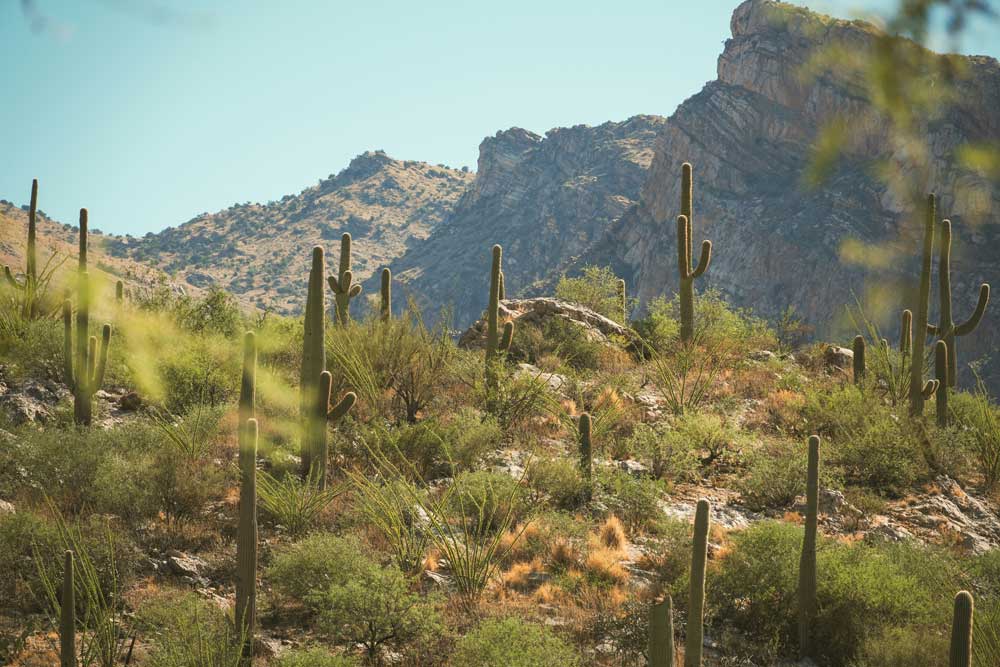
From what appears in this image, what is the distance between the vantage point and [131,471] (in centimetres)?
927

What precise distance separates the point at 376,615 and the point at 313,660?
Answer: 82cm

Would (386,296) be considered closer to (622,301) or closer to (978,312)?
(622,301)

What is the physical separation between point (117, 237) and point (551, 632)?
335 ft

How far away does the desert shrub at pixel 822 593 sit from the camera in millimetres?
7230

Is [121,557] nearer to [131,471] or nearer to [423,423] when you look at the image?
[131,471]

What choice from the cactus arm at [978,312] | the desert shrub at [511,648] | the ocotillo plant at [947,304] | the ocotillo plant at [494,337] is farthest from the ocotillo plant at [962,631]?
the cactus arm at [978,312]

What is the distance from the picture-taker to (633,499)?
9.89 meters

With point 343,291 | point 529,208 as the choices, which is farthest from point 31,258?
point 529,208

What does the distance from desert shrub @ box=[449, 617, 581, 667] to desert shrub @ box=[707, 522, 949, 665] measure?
6.17ft

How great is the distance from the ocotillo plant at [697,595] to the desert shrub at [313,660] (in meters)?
2.51

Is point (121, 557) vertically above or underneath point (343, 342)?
underneath

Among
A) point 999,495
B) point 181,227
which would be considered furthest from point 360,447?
point 181,227

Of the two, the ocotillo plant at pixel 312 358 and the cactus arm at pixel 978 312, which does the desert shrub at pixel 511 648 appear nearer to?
the ocotillo plant at pixel 312 358

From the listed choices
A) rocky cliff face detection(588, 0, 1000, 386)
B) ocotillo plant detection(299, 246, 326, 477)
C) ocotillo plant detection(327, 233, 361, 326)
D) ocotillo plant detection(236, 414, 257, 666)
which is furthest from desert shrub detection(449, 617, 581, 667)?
rocky cliff face detection(588, 0, 1000, 386)
